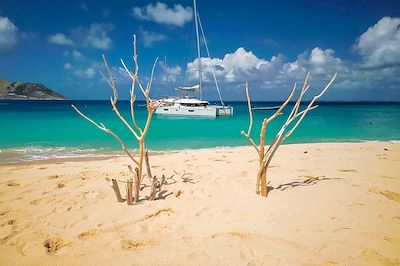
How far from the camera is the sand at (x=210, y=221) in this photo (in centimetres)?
310

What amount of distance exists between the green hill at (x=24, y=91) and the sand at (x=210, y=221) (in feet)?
638

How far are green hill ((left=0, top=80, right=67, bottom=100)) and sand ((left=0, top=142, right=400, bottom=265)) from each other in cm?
19433

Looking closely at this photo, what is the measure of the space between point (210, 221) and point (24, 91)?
218023 mm

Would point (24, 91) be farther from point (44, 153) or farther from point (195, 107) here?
point (44, 153)

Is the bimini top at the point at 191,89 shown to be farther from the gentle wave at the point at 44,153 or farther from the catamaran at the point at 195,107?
the gentle wave at the point at 44,153

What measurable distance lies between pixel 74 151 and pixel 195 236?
425 inches

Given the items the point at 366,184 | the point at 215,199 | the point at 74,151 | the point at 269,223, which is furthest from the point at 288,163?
the point at 74,151

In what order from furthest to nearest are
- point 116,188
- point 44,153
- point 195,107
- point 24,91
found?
point 24,91
point 195,107
point 44,153
point 116,188

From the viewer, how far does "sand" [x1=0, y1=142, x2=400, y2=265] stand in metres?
3.10

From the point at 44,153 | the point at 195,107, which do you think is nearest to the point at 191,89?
the point at 195,107

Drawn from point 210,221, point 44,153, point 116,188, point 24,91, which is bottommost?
point 44,153

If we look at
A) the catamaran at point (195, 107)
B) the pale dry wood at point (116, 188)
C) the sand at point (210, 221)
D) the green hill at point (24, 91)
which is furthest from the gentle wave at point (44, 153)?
the green hill at point (24, 91)

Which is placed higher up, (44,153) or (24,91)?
(24,91)

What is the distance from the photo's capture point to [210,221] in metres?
3.96
